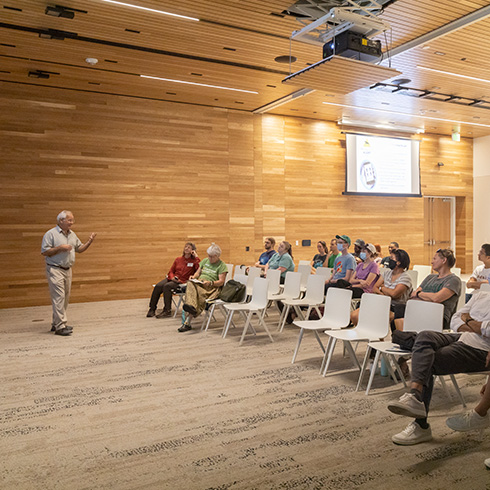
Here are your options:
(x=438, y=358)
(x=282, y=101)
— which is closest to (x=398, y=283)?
(x=438, y=358)

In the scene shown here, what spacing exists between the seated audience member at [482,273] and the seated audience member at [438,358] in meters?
2.52

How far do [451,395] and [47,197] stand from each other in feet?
27.8

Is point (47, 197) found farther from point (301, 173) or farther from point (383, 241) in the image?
point (383, 241)

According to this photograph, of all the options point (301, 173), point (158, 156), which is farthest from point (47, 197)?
point (301, 173)

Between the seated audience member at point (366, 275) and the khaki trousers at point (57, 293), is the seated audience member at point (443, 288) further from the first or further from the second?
the khaki trousers at point (57, 293)

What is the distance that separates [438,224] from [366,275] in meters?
10.4

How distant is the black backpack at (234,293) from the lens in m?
6.96

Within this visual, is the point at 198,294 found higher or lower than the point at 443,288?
lower

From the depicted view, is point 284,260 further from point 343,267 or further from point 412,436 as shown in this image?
point 412,436

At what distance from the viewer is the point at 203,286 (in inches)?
288

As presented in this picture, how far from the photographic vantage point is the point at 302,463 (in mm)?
3111

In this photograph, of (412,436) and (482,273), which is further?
(482,273)

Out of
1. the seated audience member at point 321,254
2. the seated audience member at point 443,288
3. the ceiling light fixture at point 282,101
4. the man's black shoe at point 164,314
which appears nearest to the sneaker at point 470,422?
the seated audience member at point 443,288

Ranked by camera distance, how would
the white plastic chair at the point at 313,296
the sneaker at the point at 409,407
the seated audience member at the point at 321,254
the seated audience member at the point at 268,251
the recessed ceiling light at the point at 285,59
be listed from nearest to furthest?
the sneaker at the point at 409,407 < the white plastic chair at the point at 313,296 < the recessed ceiling light at the point at 285,59 < the seated audience member at the point at 268,251 < the seated audience member at the point at 321,254
